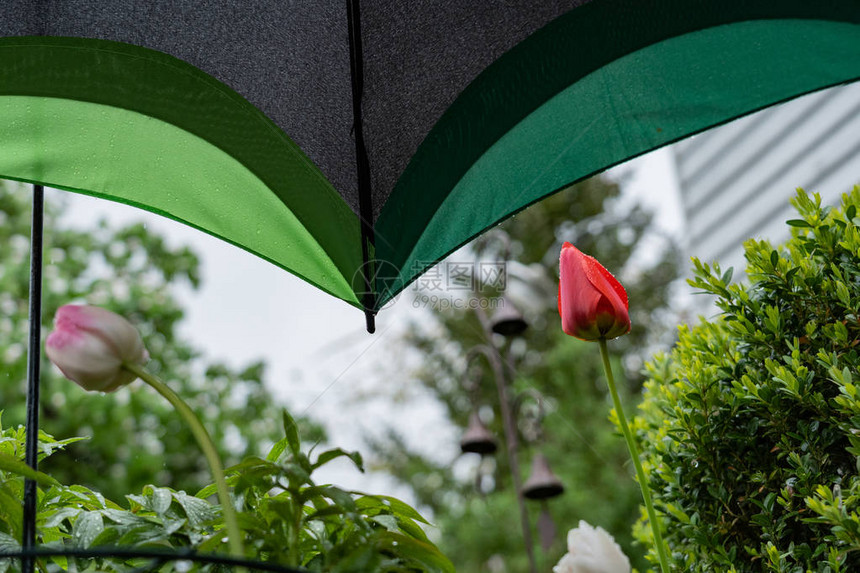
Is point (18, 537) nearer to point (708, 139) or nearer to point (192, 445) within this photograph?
point (192, 445)

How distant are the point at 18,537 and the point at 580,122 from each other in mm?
769

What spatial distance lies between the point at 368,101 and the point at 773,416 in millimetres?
691

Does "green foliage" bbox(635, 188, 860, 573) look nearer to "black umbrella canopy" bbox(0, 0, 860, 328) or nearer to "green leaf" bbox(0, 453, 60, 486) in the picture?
"black umbrella canopy" bbox(0, 0, 860, 328)

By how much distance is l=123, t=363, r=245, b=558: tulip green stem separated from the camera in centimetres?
57

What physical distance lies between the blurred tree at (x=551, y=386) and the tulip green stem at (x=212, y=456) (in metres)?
6.13

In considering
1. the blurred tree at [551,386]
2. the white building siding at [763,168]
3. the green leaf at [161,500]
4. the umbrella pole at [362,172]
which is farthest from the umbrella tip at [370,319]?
the white building siding at [763,168]

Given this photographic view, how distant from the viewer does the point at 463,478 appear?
8398 millimetres

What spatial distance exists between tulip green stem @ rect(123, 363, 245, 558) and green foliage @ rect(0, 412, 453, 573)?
55 mm

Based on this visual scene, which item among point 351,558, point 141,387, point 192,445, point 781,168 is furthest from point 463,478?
point 351,558

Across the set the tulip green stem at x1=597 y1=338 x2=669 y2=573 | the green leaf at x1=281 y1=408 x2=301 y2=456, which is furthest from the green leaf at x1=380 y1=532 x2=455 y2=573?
the tulip green stem at x1=597 y1=338 x2=669 y2=573

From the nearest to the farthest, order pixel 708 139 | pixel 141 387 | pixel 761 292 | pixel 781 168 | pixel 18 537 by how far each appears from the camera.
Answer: pixel 18 537, pixel 761 292, pixel 141 387, pixel 781 168, pixel 708 139

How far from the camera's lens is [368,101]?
Result: 1.13 metres

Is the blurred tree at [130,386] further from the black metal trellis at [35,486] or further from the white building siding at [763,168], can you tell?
the white building siding at [763,168]

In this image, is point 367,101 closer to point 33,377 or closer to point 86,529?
point 33,377
